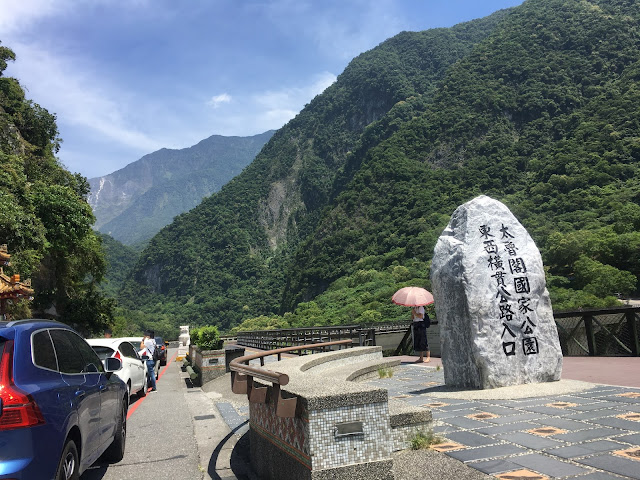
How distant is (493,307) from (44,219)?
20.8 m

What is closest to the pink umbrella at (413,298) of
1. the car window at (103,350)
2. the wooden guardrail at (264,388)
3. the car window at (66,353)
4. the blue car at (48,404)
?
the car window at (103,350)

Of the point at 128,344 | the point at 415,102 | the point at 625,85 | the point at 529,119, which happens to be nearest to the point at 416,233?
the point at 529,119

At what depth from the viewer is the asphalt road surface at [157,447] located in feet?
17.7

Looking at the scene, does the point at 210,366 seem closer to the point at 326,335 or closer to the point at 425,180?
the point at 326,335

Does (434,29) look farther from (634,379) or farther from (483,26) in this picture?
(634,379)

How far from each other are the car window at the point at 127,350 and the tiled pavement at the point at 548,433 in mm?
6462

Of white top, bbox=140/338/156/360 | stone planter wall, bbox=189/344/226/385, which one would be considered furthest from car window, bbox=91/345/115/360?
stone planter wall, bbox=189/344/226/385

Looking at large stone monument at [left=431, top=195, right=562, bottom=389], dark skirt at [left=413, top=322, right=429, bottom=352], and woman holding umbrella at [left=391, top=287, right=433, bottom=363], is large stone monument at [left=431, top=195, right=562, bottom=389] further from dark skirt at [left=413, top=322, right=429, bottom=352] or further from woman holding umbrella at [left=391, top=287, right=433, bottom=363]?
dark skirt at [left=413, top=322, right=429, bottom=352]

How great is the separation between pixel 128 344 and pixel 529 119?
94.8m

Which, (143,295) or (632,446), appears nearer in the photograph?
(632,446)

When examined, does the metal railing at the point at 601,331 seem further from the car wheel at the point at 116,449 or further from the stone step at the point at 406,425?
the car wheel at the point at 116,449

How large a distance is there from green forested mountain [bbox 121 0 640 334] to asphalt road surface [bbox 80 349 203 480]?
121ft

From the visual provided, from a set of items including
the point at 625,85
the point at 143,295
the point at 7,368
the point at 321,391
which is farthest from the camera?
the point at 143,295

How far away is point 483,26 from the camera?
536 feet
